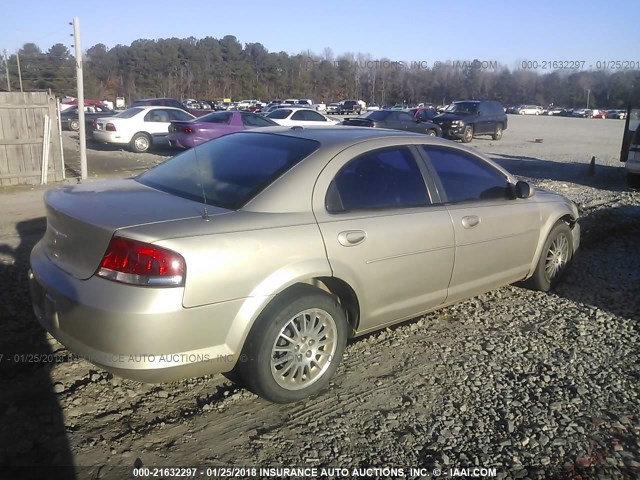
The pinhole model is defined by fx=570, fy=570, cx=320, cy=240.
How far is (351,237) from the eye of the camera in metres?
3.57

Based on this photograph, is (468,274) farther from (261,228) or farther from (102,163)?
(102,163)

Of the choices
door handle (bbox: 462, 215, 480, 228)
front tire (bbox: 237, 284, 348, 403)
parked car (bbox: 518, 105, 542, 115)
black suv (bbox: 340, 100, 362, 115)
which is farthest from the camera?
parked car (bbox: 518, 105, 542, 115)

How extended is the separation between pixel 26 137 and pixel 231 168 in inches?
345

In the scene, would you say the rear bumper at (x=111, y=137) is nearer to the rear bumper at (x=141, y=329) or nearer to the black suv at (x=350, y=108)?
the rear bumper at (x=141, y=329)

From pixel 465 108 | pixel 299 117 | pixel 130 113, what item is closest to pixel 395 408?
pixel 299 117

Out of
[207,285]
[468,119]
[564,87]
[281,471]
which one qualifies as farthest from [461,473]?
[564,87]

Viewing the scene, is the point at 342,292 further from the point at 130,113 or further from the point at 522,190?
the point at 130,113

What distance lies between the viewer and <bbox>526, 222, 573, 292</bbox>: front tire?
208 inches

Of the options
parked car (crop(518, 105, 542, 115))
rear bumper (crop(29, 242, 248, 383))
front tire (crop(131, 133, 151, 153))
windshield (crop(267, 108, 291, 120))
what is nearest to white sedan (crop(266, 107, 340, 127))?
windshield (crop(267, 108, 291, 120))

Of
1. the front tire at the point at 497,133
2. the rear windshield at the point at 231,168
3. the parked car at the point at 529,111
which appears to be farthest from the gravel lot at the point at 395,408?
the parked car at the point at 529,111

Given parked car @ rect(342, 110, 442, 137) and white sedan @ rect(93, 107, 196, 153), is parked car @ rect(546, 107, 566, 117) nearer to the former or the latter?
parked car @ rect(342, 110, 442, 137)

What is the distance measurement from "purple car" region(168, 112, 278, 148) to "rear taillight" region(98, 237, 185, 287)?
551 inches

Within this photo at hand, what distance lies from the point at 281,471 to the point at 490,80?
8881 cm

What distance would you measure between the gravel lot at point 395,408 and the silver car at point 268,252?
295 millimetres
